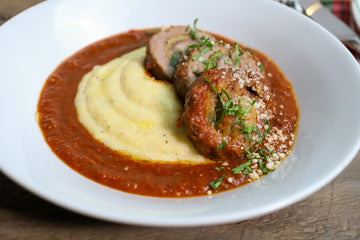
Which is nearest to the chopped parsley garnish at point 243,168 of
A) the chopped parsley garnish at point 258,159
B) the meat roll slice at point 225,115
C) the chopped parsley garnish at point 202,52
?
the chopped parsley garnish at point 258,159

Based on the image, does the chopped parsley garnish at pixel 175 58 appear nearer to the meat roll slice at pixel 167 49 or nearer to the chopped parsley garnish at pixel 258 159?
the meat roll slice at pixel 167 49

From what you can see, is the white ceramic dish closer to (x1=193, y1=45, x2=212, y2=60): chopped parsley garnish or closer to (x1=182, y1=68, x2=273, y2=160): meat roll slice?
(x1=182, y1=68, x2=273, y2=160): meat roll slice

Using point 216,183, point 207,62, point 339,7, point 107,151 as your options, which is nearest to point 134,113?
point 107,151

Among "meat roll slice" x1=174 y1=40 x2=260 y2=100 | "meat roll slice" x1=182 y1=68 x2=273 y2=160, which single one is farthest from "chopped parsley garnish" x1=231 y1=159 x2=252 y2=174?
"meat roll slice" x1=174 y1=40 x2=260 y2=100

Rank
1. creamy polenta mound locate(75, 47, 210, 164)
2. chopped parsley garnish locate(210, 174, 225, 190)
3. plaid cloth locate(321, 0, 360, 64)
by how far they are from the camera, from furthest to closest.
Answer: plaid cloth locate(321, 0, 360, 64)
creamy polenta mound locate(75, 47, 210, 164)
chopped parsley garnish locate(210, 174, 225, 190)

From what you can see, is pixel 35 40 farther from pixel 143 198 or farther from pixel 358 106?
pixel 358 106

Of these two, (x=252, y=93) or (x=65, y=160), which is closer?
(x=65, y=160)

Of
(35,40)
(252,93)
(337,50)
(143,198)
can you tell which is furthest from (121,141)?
(337,50)
